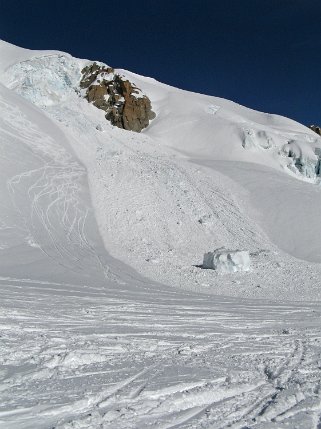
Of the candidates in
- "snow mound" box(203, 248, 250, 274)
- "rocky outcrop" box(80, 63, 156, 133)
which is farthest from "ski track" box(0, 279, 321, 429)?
"rocky outcrop" box(80, 63, 156, 133)

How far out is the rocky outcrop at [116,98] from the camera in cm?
4397

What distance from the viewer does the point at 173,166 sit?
29.2m

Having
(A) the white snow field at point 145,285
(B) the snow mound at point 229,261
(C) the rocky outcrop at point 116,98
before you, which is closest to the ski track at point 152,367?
(A) the white snow field at point 145,285

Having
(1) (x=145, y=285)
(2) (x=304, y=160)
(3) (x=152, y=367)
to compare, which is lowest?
(3) (x=152, y=367)

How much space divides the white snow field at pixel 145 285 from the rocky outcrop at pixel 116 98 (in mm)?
5979

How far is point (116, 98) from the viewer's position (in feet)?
152

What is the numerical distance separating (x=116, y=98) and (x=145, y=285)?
36.8 metres

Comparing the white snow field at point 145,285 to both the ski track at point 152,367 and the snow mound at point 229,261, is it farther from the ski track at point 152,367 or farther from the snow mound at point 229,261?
the snow mound at point 229,261

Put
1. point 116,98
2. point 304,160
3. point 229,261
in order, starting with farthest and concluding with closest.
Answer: point 116,98 → point 304,160 → point 229,261

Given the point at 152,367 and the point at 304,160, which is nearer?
the point at 152,367

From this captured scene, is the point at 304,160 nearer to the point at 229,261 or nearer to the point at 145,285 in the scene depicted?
the point at 229,261

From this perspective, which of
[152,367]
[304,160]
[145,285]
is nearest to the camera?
[152,367]

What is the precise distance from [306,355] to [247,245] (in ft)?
41.9

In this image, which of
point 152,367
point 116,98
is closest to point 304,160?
point 116,98
